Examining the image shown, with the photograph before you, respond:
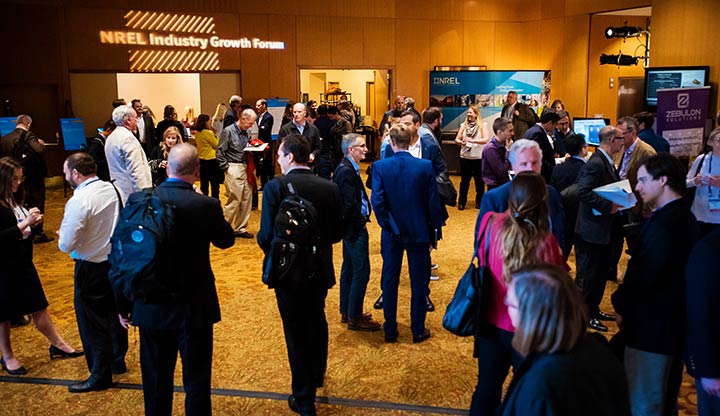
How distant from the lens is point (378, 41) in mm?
15336

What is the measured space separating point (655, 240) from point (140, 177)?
468 centimetres

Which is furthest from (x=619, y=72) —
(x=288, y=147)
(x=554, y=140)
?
(x=288, y=147)

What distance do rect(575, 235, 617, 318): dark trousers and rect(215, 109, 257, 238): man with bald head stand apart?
4.56m

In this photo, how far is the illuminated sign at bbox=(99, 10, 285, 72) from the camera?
530 inches

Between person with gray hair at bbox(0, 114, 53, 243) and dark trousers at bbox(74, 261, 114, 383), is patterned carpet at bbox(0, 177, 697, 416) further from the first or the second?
person with gray hair at bbox(0, 114, 53, 243)

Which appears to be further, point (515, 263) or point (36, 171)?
point (36, 171)

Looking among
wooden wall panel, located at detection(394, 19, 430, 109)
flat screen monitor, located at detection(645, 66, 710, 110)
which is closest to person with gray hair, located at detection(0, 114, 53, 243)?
wooden wall panel, located at detection(394, 19, 430, 109)

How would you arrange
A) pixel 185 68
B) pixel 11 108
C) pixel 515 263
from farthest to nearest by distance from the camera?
pixel 185 68 → pixel 11 108 → pixel 515 263

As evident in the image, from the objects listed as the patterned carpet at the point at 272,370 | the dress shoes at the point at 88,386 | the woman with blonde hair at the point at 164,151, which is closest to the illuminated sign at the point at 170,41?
the woman with blonde hair at the point at 164,151

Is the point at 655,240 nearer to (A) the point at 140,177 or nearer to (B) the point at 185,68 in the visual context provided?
(A) the point at 140,177

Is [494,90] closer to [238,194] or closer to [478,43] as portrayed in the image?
[478,43]

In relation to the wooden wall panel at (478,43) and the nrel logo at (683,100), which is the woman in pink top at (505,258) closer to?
the nrel logo at (683,100)

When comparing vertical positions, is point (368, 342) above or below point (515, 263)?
below

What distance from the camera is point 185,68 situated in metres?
14.0
